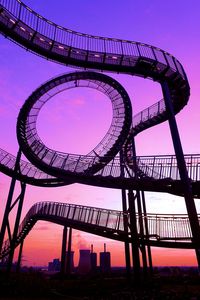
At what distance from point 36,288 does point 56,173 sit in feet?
20.0

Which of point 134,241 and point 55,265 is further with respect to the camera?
point 55,265

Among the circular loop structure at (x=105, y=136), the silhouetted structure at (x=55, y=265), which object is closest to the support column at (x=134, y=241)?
the circular loop structure at (x=105, y=136)

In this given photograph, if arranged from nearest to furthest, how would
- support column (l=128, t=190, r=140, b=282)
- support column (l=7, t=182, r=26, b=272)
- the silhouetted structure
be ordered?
support column (l=128, t=190, r=140, b=282)
support column (l=7, t=182, r=26, b=272)
the silhouetted structure

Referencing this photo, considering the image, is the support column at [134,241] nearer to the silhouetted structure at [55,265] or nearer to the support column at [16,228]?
the support column at [16,228]

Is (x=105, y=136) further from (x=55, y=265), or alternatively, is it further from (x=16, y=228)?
(x=55, y=265)

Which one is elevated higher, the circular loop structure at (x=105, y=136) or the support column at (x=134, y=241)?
the circular loop structure at (x=105, y=136)

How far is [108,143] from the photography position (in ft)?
64.4

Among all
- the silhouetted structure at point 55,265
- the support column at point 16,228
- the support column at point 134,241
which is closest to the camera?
the support column at point 134,241

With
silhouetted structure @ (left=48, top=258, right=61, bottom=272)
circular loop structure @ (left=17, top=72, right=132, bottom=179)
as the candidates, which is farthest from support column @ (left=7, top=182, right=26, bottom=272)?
silhouetted structure @ (left=48, top=258, right=61, bottom=272)

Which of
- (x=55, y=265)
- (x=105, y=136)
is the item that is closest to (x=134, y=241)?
(x=105, y=136)

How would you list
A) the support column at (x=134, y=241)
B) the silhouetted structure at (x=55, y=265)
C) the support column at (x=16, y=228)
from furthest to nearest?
the silhouetted structure at (x=55, y=265) < the support column at (x=16, y=228) < the support column at (x=134, y=241)

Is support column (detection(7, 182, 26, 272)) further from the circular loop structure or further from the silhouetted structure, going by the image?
the silhouetted structure

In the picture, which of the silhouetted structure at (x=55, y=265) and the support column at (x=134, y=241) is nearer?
the support column at (x=134, y=241)

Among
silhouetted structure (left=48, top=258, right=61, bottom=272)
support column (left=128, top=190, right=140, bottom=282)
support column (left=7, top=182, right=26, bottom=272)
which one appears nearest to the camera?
support column (left=128, top=190, right=140, bottom=282)
